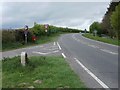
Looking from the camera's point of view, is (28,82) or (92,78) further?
(92,78)

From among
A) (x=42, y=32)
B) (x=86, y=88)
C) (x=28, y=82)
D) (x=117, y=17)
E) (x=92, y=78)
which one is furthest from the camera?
(x=42, y=32)

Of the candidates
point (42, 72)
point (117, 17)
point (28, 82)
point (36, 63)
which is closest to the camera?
point (28, 82)

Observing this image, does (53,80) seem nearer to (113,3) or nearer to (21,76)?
(21,76)

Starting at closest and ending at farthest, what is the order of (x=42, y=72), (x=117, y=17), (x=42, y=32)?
(x=42, y=72)
(x=117, y=17)
(x=42, y=32)

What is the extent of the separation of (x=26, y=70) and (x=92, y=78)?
10.1 ft

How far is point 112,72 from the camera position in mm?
14188

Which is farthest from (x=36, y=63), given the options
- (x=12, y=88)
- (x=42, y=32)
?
(x=42, y=32)

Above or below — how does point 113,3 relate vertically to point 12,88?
above

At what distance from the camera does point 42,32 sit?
71.7 meters

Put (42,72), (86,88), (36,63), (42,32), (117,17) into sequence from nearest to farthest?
(86,88) < (42,72) < (36,63) < (117,17) < (42,32)

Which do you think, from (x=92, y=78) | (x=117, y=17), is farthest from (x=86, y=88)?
(x=117, y=17)

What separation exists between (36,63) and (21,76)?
3.51m

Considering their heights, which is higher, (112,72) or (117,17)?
(117,17)

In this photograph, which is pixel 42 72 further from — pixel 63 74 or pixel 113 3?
pixel 113 3
